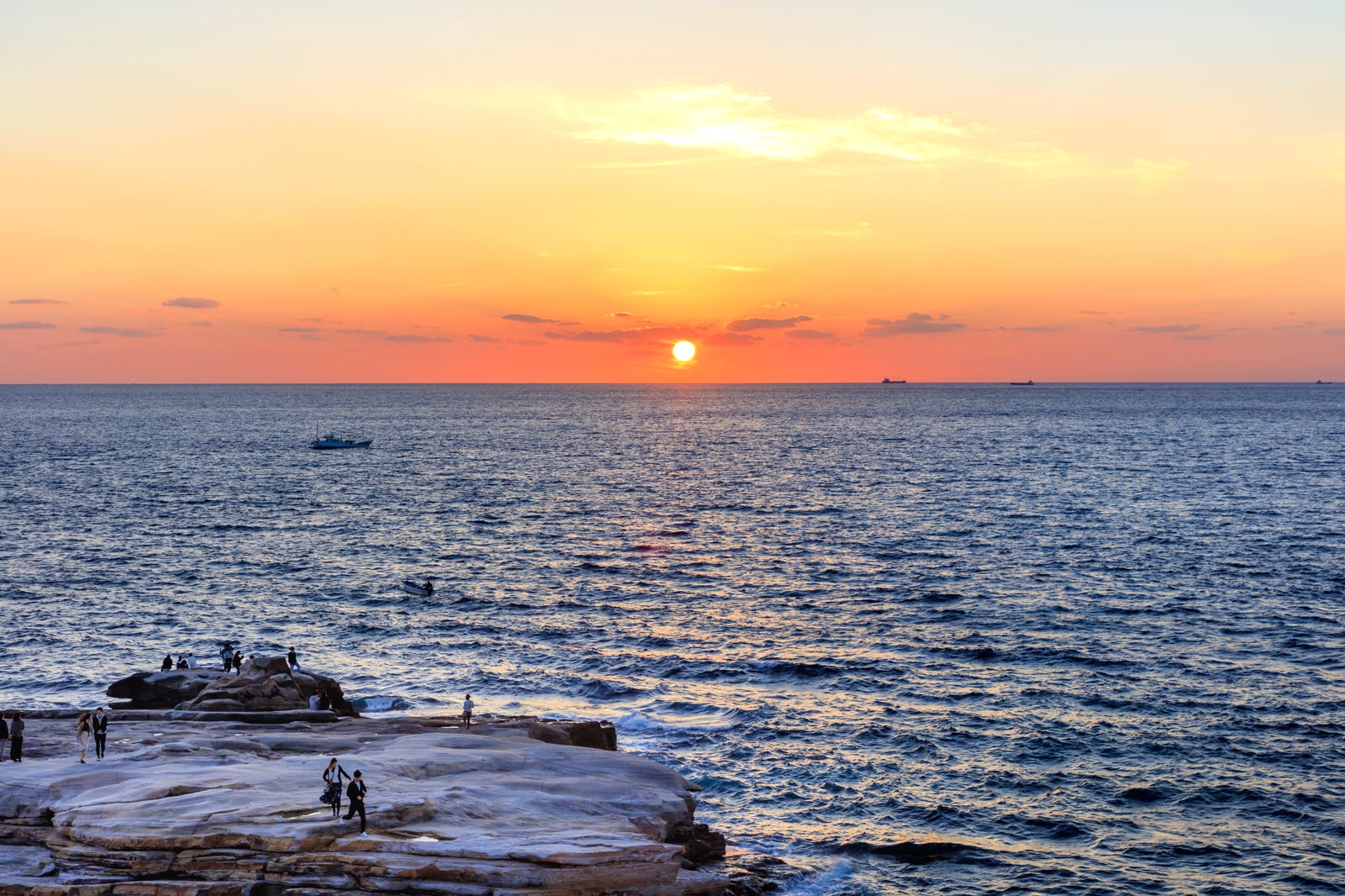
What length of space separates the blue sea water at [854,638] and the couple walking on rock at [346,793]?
1414 cm

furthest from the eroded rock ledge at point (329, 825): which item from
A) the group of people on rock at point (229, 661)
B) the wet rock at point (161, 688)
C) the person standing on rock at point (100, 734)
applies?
the group of people on rock at point (229, 661)

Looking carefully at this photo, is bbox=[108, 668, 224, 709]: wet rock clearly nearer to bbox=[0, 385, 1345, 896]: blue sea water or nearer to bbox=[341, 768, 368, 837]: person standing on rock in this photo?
bbox=[0, 385, 1345, 896]: blue sea water

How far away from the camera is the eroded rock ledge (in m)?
25.6

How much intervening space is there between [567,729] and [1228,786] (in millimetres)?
25133

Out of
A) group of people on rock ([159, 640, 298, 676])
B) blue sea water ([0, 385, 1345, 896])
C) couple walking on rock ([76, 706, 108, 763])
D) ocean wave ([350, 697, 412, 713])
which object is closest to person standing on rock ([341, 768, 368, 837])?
couple walking on rock ([76, 706, 108, 763])

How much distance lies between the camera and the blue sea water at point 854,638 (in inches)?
1460

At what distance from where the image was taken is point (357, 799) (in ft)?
87.8

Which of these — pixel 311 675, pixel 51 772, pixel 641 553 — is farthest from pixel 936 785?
pixel 641 553

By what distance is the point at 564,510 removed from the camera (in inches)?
4678

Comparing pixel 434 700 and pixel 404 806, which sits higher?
pixel 404 806

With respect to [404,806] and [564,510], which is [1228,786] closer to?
[404,806]

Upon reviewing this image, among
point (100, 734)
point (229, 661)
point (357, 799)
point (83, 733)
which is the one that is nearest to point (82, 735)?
point (83, 733)

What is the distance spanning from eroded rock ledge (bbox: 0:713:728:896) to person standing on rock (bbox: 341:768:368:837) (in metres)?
0.29

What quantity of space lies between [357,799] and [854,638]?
129 ft
